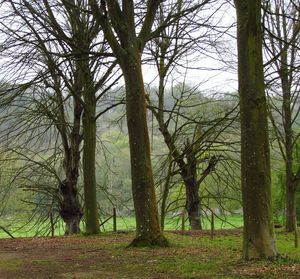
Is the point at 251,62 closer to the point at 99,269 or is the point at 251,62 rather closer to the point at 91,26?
the point at 99,269

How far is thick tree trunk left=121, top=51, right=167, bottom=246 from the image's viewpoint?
9.40m

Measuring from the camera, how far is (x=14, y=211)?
21.8 m

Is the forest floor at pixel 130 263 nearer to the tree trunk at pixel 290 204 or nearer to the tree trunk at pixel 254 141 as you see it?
the tree trunk at pixel 254 141

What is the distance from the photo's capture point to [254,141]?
22.4 ft

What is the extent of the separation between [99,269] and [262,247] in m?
2.38

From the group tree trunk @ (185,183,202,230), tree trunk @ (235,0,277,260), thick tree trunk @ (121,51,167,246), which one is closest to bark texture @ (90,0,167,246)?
thick tree trunk @ (121,51,167,246)

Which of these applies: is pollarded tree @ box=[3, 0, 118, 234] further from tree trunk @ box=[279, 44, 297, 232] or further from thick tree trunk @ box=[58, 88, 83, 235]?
tree trunk @ box=[279, 44, 297, 232]

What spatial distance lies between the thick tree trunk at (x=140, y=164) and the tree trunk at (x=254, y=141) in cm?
285

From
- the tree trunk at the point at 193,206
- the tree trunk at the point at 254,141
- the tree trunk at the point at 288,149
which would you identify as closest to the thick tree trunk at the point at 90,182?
the tree trunk at the point at 288,149

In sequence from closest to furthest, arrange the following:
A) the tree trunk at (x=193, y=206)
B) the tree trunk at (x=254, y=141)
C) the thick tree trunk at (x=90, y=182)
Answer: the tree trunk at (x=254, y=141), the thick tree trunk at (x=90, y=182), the tree trunk at (x=193, y=206)

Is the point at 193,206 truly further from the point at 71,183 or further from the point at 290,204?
the point at 71,183

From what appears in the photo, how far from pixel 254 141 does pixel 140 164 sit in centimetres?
308

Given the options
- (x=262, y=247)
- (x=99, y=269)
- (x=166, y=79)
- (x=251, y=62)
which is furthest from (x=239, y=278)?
(x=166, y=79)

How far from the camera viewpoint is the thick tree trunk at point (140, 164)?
9.40m
